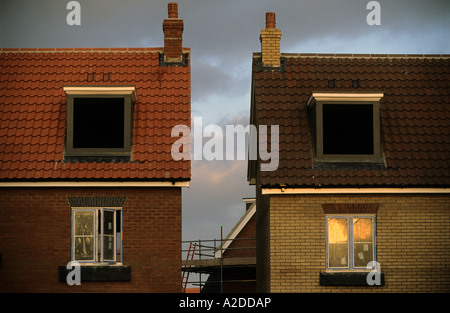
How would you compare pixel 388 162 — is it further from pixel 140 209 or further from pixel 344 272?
pixel 140 209

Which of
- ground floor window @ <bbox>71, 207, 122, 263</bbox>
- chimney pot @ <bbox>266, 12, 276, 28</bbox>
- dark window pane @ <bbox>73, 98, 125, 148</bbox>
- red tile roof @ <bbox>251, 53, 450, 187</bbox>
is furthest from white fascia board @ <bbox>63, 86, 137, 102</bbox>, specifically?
chimney pot @ <bbox>266, 12, 276, 28</bbox>

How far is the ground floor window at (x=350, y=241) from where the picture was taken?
21.2 meters

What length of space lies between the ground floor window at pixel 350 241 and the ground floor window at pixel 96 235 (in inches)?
218

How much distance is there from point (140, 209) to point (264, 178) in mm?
3320

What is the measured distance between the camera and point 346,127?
72.8 feet

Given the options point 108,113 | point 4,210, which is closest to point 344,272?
point 108,113

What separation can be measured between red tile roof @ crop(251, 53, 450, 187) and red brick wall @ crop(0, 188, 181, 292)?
292 cm

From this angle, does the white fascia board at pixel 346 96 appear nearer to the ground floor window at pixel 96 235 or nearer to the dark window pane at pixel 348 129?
the dark window pane at pixel 348 129

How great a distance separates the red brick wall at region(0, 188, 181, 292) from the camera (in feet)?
67.5

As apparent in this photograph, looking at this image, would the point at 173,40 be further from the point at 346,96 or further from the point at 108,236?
the point at 108,236

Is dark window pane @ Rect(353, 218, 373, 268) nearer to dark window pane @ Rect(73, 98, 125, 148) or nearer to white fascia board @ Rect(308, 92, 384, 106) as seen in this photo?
white fascia board @ Rect(308, 92, 384, 106)

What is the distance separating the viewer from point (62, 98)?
74.7 ft

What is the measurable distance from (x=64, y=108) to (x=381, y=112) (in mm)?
8931

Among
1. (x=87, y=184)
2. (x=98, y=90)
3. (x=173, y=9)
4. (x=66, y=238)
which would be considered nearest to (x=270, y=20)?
(x=173, y=9)
